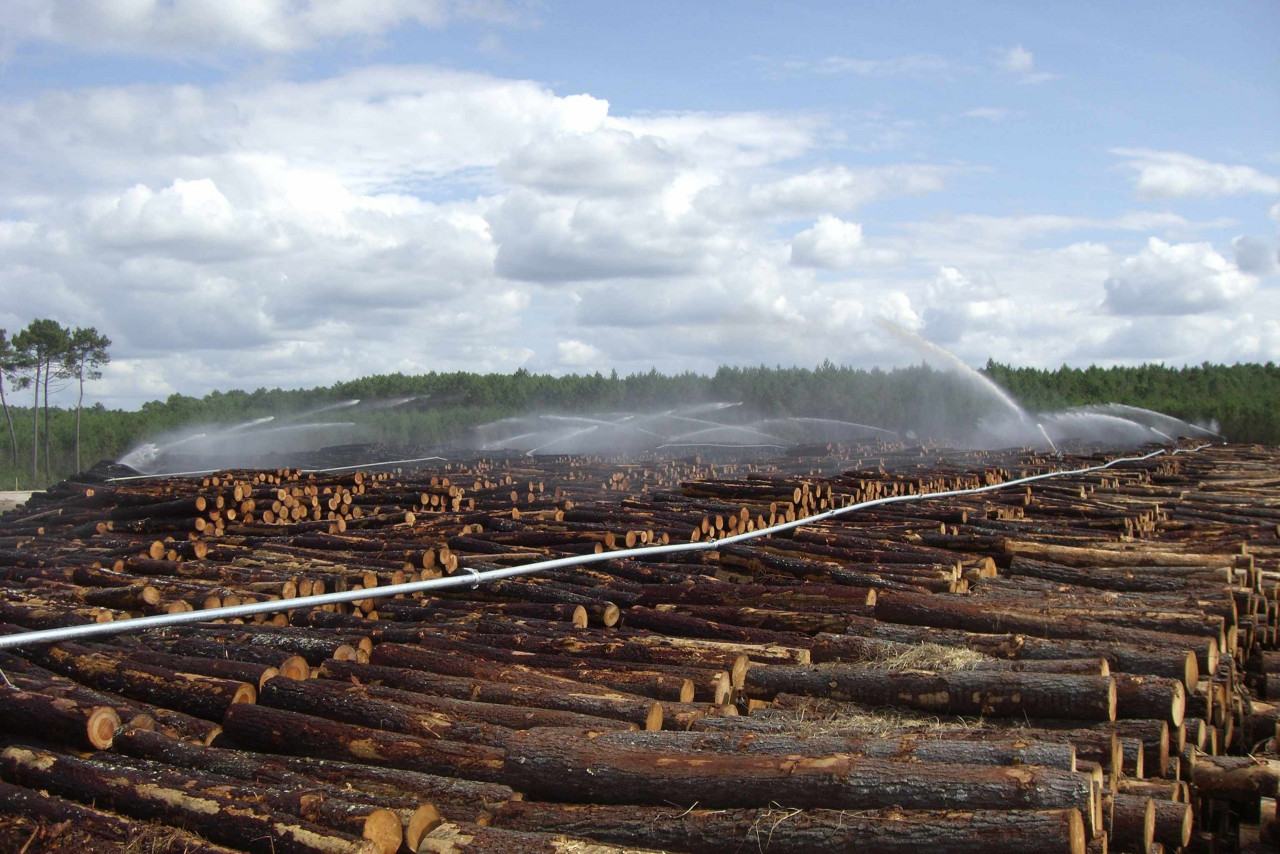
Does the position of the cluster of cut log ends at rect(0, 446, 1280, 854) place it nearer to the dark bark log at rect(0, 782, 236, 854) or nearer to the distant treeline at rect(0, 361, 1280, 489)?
the dark bark log at rect(0, 782, 236, 854)

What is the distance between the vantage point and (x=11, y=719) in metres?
5.55

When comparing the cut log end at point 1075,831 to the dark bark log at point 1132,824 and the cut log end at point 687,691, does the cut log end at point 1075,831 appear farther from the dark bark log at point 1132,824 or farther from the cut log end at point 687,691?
the cut log end at point 687,691

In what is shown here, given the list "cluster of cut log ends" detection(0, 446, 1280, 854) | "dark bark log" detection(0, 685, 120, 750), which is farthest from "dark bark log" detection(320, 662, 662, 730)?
"dark bark log" detection(0, 685, 120, 750)

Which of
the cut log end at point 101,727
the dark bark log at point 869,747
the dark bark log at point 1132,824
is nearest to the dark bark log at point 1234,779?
the dark bark log at point 1132,824

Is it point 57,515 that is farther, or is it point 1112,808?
point 57,515

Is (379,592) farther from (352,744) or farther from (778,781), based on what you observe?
(778,781)

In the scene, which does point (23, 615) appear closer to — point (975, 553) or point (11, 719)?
point (11, 719)

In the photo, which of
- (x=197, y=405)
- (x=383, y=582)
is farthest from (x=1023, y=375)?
(x=383, y=582)

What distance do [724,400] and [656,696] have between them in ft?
188

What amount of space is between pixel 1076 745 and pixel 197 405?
6606 cm

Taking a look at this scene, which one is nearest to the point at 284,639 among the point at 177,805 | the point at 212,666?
the point at 212,666

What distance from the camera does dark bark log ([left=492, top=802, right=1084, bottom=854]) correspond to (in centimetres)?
388

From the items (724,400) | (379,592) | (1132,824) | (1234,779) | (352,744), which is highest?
(724,400)

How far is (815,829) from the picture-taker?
4113mm
